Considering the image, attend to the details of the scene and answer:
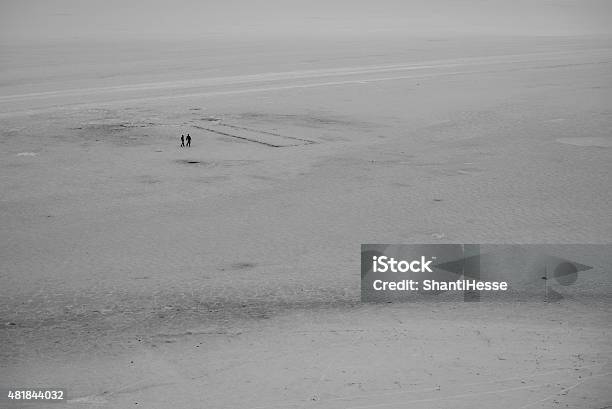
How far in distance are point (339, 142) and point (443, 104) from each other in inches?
178

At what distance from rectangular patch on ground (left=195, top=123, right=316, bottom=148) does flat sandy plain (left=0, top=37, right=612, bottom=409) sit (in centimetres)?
7

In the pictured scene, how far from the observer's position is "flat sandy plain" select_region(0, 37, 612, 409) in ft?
17.5

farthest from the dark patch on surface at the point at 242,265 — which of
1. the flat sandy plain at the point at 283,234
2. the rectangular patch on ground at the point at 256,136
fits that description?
the rectangular patch on ground at the point at 256,136

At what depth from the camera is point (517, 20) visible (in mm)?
45781

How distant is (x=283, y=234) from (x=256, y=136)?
17.6 ft

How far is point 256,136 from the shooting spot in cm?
1352

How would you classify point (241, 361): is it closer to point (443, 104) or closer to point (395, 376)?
point (395, 376)

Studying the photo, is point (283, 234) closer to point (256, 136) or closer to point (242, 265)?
point (242, 265)

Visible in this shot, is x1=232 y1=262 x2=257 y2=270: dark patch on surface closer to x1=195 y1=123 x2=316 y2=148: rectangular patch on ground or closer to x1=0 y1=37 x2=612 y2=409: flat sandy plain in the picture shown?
x1=0 y1=37 x2=612 y2=409: flat sandy plain

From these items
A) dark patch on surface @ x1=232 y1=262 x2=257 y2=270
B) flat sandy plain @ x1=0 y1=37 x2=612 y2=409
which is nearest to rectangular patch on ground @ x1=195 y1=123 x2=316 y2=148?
flat sandy plain @ x1=0 y1=37 x2=612 y2=409

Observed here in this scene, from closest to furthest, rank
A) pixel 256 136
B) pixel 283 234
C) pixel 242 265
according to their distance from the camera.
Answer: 1. pixel 242 265
2. pixel 283 234
3. pixel 256 136

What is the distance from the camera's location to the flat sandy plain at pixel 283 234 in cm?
535

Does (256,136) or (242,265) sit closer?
(242,265)

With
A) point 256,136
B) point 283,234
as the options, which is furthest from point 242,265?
point 256,136
